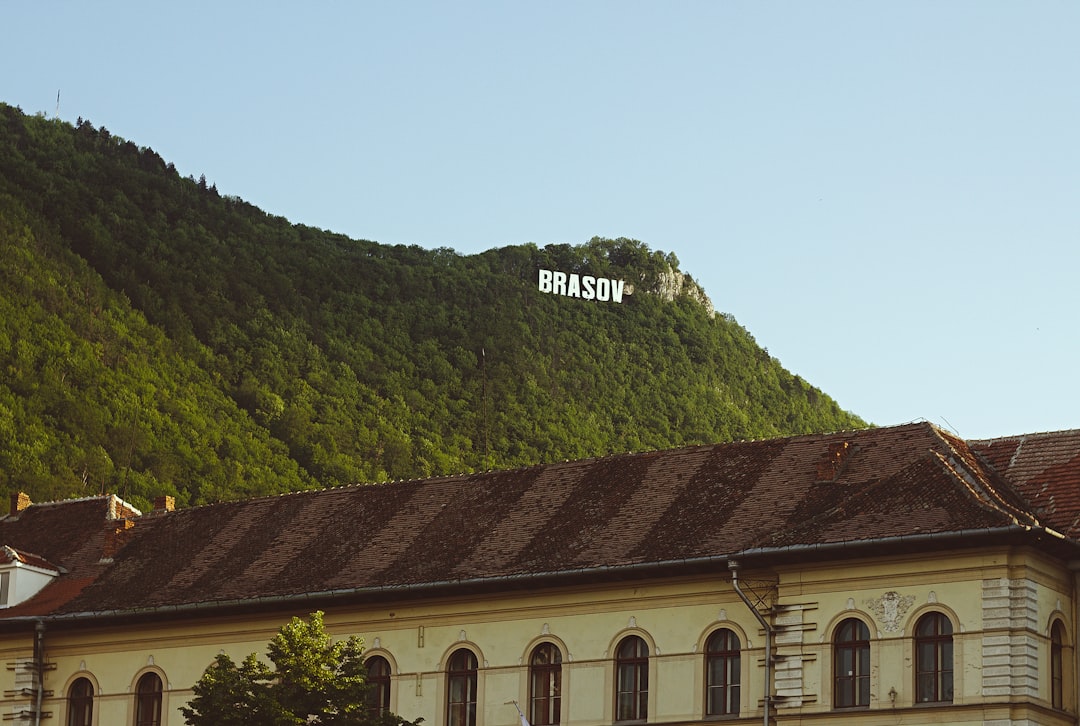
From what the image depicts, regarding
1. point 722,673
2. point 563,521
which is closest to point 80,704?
point 563,521

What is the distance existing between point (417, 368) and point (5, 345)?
20.1 m

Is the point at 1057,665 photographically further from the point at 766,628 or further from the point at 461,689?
the point at 461,689

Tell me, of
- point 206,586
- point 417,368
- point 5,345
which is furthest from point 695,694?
point 417,368

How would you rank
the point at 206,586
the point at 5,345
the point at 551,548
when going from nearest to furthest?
the point at 551,548 → the point at 206,586 → the point at 5,345

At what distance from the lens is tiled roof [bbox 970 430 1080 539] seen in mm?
38500

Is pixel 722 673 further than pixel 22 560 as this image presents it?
No

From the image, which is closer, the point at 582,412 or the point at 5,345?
the point at 5,345

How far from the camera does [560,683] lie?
134ft

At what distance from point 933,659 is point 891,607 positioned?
3.97ft

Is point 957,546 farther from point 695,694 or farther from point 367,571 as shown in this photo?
point 367,571

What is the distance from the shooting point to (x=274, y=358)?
87.6 m

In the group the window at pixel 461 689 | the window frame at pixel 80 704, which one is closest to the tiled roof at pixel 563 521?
the window frame at pixel 80 704

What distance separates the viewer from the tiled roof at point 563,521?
3825 centimetres

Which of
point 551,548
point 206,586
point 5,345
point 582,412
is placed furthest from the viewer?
point 582,412
